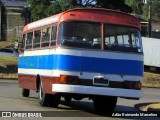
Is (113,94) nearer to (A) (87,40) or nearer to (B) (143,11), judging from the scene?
(A) (87,40)

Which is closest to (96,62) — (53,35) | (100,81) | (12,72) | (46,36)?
(100,81)

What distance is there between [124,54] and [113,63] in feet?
1.54

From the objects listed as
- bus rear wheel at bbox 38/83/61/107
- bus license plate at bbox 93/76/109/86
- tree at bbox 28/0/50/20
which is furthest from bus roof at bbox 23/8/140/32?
tree at bbox 28/0/50/20

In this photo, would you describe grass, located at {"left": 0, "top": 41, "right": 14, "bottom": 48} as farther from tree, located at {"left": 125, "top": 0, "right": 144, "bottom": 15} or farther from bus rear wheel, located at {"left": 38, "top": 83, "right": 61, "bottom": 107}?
bus rear wheel, located at {"left": 38, "top": 83, "right": 61, "bottom": 107}

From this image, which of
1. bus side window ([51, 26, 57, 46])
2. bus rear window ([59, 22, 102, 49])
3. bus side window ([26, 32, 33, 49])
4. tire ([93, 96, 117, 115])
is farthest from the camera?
bus side window ([26, 32, 33, 49])

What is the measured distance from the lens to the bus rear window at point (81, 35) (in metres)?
14.4

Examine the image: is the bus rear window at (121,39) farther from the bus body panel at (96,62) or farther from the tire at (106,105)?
the tire at (106,105)

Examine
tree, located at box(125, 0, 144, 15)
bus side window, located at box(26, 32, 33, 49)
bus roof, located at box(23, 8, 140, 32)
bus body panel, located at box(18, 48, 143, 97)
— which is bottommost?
bus body panel, located at box(18, 48, 143, 97)

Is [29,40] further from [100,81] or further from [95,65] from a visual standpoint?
[100,81]

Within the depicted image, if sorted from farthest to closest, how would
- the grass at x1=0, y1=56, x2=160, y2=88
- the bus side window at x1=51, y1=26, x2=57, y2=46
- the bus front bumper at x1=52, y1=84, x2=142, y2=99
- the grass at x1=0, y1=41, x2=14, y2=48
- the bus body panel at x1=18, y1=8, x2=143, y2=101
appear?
the grass at x1=0, y1=41, x2=14, y2=48, the grass at x1=0, y1=56, x2=160, y2=88, the bus side window at x1=51, y1=26, x2=57, y2=46, the bus body panel at x1=18, y1=8, x2=143, y2=101, the bus front bumper at x1=52, y1=84, x2=142, y2=99

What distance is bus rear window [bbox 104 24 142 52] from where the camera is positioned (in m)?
14.7

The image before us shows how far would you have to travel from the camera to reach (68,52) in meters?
14.2

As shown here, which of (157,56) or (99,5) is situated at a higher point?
(99,5)

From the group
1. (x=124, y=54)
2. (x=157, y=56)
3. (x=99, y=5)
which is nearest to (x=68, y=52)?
(x=124, y=54)
